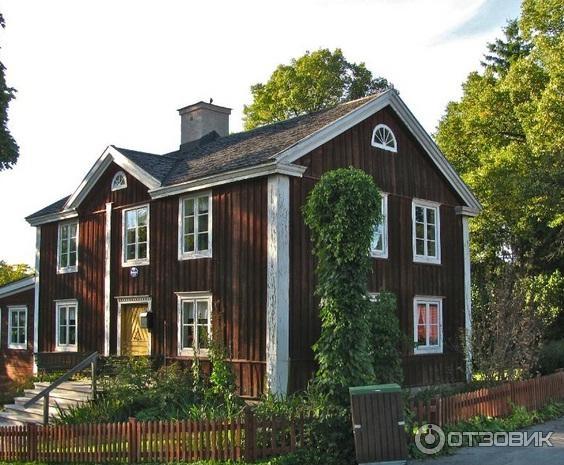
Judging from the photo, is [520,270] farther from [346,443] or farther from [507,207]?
[346,443]

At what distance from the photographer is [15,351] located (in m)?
26.6

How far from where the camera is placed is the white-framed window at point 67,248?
23344mm

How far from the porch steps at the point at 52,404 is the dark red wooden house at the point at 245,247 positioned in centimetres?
189

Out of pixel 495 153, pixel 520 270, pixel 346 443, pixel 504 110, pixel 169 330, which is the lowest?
pixel 346 443

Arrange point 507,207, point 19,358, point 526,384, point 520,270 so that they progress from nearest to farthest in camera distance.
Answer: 1. point 526,384
2. point 19,358
3. point 507,207
4. point 520,270

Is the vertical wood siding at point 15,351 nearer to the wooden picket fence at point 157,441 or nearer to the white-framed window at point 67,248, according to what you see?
the white-framed window at point 67,248

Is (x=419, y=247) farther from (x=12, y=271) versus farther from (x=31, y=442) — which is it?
(x=12, y=271)

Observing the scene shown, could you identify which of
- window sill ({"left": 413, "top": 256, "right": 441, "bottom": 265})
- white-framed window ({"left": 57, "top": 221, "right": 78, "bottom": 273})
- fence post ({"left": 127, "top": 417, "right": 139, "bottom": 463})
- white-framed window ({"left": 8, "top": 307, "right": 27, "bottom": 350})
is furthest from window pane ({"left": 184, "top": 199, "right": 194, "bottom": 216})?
white-framed window ({"left": 8, "top": 307, "right": 27, "bottom": 350})

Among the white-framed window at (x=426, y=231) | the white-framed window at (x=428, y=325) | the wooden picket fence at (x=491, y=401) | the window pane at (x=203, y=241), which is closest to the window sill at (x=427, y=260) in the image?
the white-framed window at (x=426, y=231)

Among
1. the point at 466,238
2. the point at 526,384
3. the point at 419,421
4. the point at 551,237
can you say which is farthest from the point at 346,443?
the point at 551,237

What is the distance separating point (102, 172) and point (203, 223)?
5.23 m

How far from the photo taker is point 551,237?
31406 mm

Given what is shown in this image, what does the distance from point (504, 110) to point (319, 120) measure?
48.6ft

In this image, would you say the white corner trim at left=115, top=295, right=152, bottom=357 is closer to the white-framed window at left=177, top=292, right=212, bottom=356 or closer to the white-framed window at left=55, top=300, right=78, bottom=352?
the white-framed window at left=177, top=292, right=212, bottom=356
